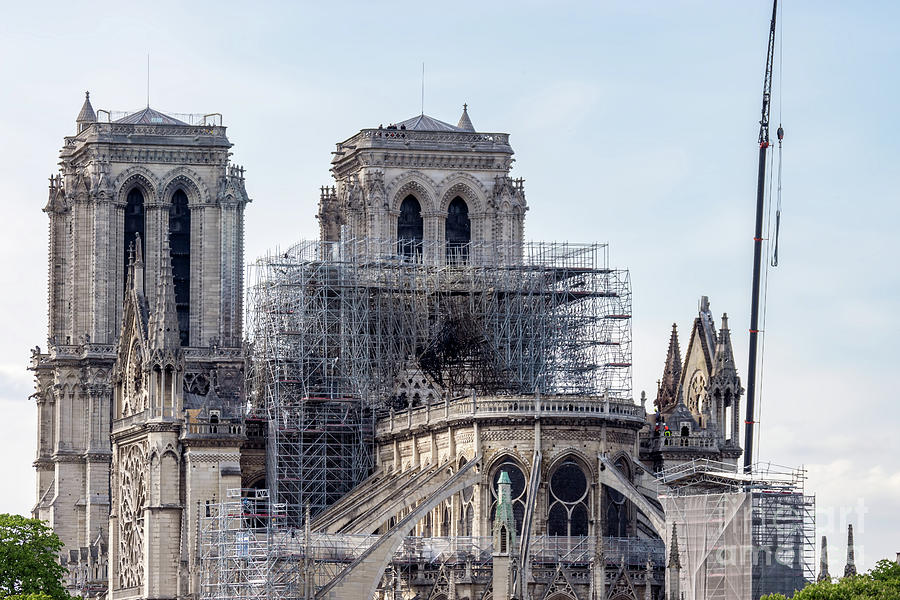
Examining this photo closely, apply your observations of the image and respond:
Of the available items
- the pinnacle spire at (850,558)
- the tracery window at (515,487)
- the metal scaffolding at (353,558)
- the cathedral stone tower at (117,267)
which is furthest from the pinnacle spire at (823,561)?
the cathedral stone tower at (117,267)

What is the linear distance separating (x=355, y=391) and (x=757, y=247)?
19.4 metres

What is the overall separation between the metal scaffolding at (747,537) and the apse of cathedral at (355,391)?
1531 millimetres

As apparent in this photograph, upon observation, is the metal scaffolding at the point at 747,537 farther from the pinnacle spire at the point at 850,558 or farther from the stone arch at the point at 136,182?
the stone arch at the point at 136,182

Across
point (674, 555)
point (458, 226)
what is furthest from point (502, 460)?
point (458, 226)

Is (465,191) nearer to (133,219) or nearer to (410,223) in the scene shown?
(410,223)

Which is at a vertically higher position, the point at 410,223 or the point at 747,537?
the point at 410,223

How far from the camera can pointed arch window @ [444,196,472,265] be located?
14085 centimetres

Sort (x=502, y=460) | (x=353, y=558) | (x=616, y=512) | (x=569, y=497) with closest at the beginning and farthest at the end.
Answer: (x=353, y=558), (x=569, y=497), (x=502, y=460), (x=616, y=512)

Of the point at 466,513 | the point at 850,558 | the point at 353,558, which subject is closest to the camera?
the point at 353,558

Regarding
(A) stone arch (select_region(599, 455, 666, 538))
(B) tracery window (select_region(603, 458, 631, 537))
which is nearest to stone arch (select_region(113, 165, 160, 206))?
(B) tracery window (select_region(603, 458, 631, 537))

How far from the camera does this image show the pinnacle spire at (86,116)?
15862cm

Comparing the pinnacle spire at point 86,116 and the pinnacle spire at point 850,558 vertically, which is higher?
the pinnacle spire at point 86,116

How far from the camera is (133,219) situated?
154m

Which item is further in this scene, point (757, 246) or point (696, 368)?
point (696, 368)
